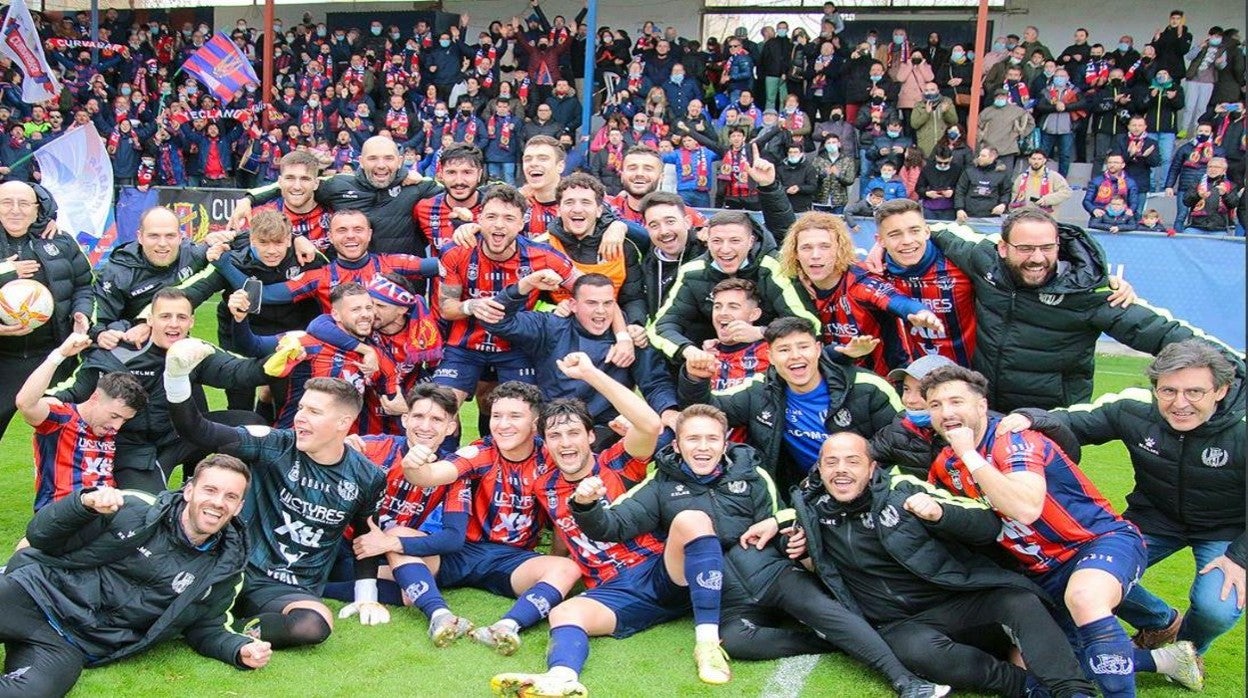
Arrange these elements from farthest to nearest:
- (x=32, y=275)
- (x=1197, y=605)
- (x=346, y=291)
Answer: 1. (x=32, y=275)
2. (x=346, y=291)
3. (x=1197, y=605)

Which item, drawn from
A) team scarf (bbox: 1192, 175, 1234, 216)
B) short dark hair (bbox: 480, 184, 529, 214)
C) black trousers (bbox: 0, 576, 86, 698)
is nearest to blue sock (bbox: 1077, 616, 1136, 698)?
short dark hair (bbox: 480, 184, 529, 214)

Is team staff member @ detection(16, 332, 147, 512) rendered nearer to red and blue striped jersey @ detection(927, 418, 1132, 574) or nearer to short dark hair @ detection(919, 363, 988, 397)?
short dark hair @ detection(919, 363, 988, 397)

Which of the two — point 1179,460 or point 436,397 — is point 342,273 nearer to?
point 436,397

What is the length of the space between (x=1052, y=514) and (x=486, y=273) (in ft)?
12.0

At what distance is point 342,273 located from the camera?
738 centimetres

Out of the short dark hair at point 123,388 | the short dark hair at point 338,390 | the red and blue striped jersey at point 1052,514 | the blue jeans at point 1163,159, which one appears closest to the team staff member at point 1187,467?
the red and blue striped jersey at point 1052,514

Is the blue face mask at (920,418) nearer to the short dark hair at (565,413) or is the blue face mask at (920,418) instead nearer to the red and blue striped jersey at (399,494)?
the short dark hair at (565,413)

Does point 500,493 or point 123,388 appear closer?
point 123,388

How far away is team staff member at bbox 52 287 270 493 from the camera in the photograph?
6270 millimetres

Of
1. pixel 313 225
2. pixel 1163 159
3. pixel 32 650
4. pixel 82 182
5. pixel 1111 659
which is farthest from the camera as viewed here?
pixel 1163 159

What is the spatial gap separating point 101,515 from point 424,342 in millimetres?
2633

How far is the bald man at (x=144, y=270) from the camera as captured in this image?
710 centimetres

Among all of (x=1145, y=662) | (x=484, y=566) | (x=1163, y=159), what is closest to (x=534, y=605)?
(x=484, y=566)

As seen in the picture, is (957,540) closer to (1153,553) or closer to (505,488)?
(1153,553)
